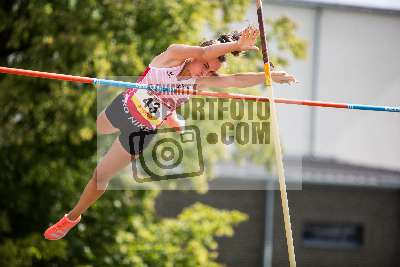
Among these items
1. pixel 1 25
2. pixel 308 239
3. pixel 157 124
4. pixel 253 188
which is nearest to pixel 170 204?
pixel 253 188

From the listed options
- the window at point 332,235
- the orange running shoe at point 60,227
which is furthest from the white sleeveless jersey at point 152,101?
the window at point 332,235

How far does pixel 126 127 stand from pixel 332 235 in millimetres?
11234

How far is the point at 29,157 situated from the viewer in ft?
32.6

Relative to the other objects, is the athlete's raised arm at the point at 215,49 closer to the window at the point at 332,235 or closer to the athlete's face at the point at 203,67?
the athlete's face at the point at 203,67

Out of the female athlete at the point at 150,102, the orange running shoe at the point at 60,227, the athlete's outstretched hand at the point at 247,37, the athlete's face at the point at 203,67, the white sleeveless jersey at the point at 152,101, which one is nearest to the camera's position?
the athlete's outstretched hand at the point at 247,37

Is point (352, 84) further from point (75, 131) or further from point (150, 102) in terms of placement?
point (150, 102)

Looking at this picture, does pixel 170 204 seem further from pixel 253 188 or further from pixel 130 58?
pixel 130 58

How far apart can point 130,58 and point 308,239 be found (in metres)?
7.19

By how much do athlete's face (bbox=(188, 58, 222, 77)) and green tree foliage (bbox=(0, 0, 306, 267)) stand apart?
13.3ft

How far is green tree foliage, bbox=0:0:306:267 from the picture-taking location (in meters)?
9.45

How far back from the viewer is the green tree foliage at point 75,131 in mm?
9453

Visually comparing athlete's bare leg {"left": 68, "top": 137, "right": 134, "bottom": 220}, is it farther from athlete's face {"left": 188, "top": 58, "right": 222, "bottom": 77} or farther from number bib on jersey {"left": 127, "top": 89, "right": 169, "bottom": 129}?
athlete's face {"left": 188, "top": 58, "right": 222, "bottom": 77}

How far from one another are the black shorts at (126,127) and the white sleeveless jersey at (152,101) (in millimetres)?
42

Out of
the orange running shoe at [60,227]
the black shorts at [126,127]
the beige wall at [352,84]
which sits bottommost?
the orange running shoe at [60,227]
